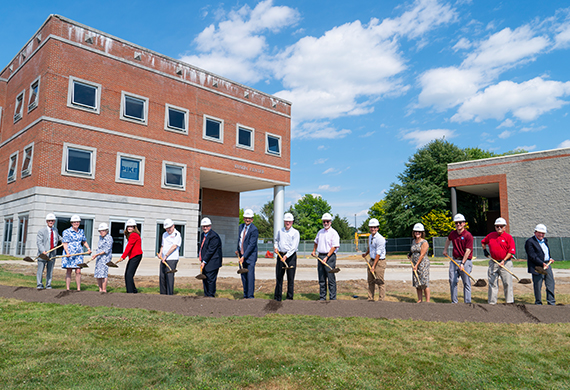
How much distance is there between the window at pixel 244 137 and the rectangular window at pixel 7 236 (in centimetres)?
1591

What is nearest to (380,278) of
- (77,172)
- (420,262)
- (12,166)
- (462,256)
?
(420,262)

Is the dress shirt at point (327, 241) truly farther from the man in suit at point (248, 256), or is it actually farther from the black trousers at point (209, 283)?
the black trousers at point (209, 283)

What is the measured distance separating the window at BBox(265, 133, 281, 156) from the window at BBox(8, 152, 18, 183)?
17522 mm

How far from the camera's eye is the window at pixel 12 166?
83.3 feet

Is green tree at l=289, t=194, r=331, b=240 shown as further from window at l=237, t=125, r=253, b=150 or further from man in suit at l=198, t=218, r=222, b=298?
man in suit at l=198, t=218, r=222, b=298

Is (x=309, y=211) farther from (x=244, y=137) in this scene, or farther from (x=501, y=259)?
(x=501, y=259)

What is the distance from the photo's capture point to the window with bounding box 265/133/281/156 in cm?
3472

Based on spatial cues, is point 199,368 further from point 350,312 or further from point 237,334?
point 350,312

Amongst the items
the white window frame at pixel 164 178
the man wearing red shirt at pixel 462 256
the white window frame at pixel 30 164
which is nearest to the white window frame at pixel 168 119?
the white window frame at pixel 164 178

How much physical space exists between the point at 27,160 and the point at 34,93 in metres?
3.95

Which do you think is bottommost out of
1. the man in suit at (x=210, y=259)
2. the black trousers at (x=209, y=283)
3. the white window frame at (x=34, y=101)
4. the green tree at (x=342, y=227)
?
the black trousers at (x=209, y=283)

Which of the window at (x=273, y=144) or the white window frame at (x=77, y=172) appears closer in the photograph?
the white window frame at (x=77, y=172)

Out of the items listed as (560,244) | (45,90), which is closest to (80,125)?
(45,90)

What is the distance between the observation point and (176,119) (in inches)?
1134
